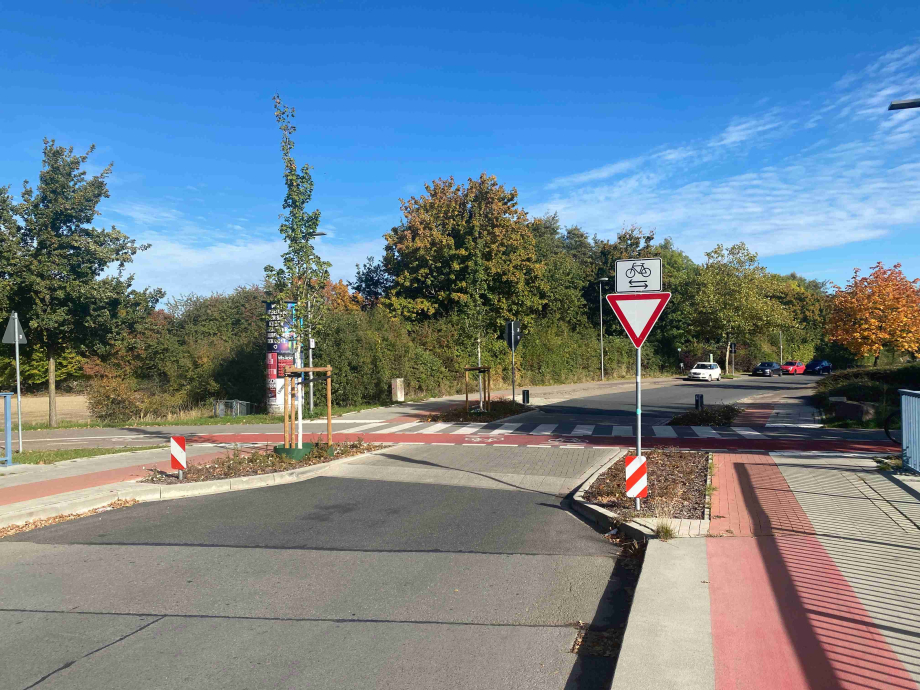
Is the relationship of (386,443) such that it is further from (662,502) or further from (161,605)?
(161,605)

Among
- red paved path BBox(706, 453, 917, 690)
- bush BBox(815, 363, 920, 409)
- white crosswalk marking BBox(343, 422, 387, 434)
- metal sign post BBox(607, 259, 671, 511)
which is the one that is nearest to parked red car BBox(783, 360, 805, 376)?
bush BBox(815, 363, 920, 409)

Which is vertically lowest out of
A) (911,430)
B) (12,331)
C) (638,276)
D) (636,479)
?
(636,479)

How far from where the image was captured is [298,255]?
12500 mm

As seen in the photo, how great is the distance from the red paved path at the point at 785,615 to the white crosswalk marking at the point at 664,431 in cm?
831

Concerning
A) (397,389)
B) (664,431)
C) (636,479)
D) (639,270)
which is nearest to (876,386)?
(664,431)

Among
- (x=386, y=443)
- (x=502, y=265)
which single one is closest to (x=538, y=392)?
(x=502, y=265)

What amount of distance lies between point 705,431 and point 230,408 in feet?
59.1

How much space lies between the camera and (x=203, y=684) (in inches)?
155

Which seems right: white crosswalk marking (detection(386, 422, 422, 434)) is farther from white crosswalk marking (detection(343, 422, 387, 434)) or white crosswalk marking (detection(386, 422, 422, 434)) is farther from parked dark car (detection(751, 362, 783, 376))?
parked dark car (detection(751, 362, 783, 376))

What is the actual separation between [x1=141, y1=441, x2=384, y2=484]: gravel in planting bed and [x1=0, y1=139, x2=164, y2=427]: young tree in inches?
545

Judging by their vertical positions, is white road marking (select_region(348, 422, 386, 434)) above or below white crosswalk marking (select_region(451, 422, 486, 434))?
above

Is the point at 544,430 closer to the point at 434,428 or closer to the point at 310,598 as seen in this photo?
the point at 434,428

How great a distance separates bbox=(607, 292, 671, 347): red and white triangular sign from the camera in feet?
25.9

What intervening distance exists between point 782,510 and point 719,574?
2618 mm
